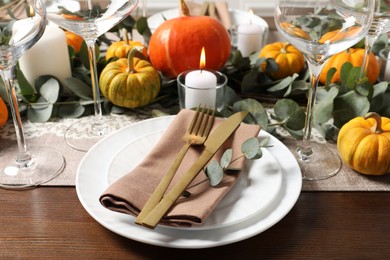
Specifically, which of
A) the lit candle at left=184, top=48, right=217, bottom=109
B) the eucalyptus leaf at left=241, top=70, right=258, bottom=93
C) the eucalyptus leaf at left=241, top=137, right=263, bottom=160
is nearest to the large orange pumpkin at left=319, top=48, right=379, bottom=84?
the eucalyptus leaf at left=241, top=70, right=258, bottom=93

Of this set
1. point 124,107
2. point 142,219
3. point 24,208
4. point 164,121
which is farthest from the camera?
point 124,107

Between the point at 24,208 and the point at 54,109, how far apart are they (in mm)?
290

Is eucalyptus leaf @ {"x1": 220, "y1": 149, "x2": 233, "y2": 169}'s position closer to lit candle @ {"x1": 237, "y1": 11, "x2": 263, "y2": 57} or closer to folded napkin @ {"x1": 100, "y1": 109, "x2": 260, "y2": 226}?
folded napkin @ {"x1": 100, "y1": 109, "x2": 260, "y2": 226}

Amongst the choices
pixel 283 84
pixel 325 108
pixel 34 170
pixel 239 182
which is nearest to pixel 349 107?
pixel 325 108

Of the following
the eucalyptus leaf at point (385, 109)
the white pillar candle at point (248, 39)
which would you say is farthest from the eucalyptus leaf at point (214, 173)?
the white pillar candle at point (248, 39)

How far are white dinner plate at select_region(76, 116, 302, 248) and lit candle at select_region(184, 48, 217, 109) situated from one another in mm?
138

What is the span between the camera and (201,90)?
0.86m

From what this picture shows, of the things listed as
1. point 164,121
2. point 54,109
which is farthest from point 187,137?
point 54,109

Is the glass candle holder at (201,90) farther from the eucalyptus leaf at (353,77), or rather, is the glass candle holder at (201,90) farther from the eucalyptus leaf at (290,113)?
the eucalyptus leaf at (353,77)

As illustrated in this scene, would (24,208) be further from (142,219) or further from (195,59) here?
Result: (195,59)

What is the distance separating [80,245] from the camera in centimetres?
61

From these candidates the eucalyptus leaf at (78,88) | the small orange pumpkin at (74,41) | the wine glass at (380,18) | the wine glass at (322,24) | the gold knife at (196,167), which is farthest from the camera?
the small orange pumpkin at (74,41)

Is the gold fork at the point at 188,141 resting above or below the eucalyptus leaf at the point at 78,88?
above

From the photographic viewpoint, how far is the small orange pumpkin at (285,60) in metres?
0.99
